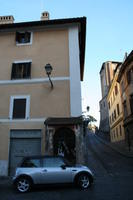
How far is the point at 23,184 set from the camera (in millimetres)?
8188

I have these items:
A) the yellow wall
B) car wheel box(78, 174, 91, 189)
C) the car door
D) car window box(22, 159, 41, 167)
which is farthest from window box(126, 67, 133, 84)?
car window box(22, 159, 41, 167)

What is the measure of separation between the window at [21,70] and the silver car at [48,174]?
7.01 m

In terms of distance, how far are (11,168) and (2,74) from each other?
667 centimetres

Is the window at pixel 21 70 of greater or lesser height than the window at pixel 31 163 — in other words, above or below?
above

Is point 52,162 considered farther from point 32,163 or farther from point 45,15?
point 45,15

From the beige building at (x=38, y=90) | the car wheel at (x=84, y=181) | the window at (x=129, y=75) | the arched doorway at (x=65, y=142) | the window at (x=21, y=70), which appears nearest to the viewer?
the car wheel at (x=84, y=181)

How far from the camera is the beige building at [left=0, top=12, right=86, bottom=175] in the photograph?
12195mm

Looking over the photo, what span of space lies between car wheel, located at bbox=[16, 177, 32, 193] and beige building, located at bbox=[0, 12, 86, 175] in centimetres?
347

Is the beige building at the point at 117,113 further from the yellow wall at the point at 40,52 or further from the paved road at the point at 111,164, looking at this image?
the yellow wall at the point at 40,52

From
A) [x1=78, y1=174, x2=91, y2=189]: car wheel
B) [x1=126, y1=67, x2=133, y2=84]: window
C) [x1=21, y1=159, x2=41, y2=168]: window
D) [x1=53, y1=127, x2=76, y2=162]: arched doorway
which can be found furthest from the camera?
[x1=126, y1=67, x2=133, y2=84]: window

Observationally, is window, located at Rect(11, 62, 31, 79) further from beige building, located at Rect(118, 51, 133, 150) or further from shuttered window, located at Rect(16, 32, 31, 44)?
beige building, located at Rect(118, 51, 133, 150)

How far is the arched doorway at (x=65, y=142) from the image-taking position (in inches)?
470

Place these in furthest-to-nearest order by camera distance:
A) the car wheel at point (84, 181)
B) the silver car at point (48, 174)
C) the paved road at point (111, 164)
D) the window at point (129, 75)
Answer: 1. the window at point (129, 75)
2. the paved road at point (111, 164)
3. the car wheel at point (84, 181)
4. the silver car at point (48, 174)

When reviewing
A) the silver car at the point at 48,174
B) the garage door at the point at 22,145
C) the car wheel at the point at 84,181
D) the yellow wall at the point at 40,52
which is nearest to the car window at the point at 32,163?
the silver car at the point at 48,174
